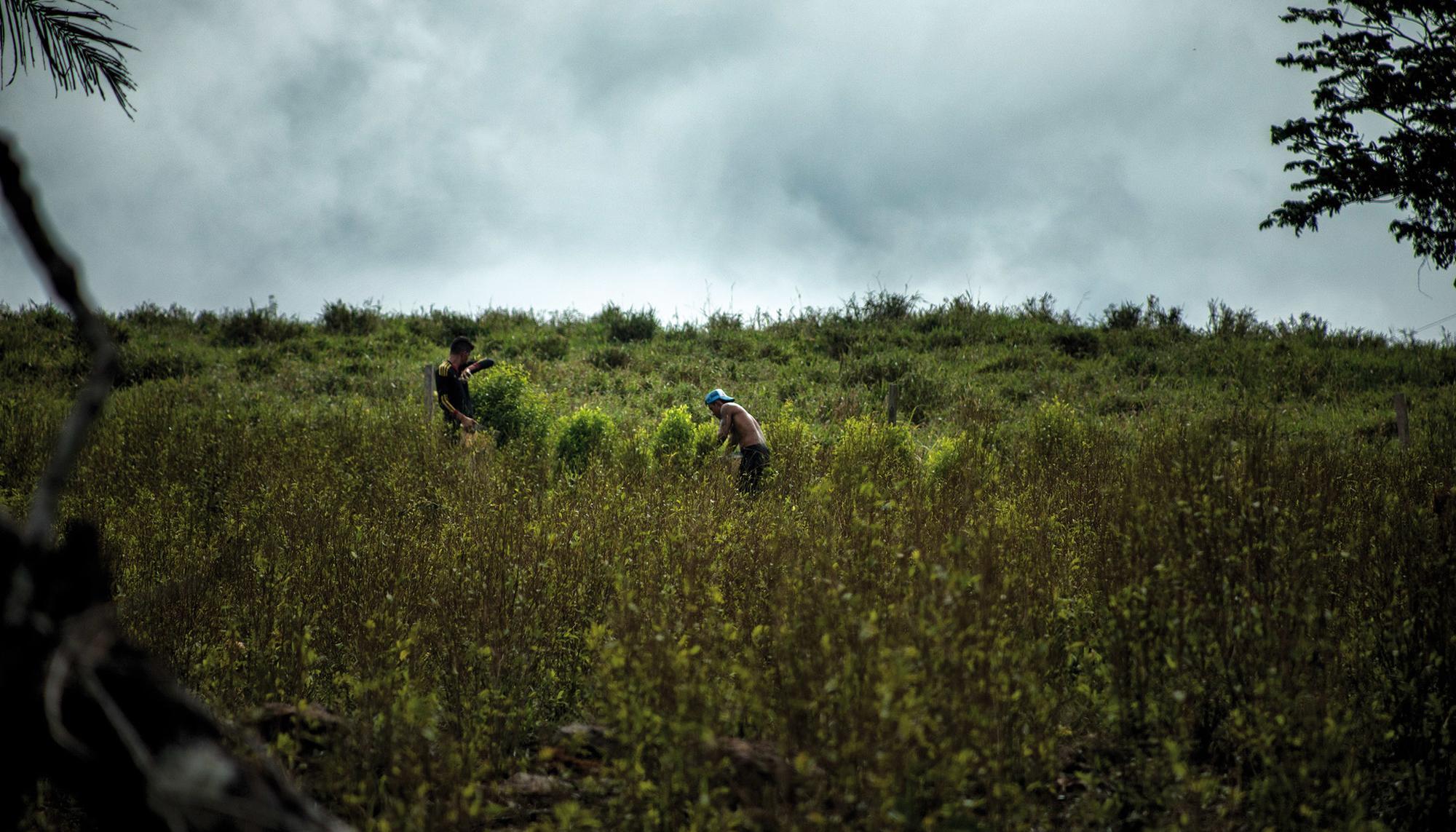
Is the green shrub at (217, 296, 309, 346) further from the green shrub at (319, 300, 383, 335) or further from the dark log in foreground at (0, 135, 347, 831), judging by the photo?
the dark log in foreground at (0, 135, 347, 831)

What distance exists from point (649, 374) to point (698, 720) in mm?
15120

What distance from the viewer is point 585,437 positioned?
10.4 meters

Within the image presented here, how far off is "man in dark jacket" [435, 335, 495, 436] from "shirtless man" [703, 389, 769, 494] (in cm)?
306

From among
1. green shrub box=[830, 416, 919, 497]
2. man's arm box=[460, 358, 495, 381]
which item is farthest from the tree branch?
man's arm box=[460, 358, 495, 381]

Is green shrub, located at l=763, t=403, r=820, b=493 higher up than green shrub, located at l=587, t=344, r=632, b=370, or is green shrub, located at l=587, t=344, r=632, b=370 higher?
green shrub, located at l=587, t=344, r=632, b=370

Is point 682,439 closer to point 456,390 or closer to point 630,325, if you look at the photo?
point 456,390

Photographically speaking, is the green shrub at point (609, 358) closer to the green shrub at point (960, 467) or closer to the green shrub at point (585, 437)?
the green shrub at point (585, 437)

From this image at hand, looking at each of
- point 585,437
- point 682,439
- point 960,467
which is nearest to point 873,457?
point 960,467

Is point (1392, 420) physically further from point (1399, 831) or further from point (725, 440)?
point (1399, 831)

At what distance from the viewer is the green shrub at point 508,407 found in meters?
10.7

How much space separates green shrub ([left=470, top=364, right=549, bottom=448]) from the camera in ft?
35.2

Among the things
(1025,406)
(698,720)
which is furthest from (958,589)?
(1025,406)

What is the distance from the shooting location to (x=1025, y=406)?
15.6m

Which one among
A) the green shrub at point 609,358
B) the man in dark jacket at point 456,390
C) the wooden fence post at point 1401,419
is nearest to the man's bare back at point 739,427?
the man in dark jacket at point 456,390
